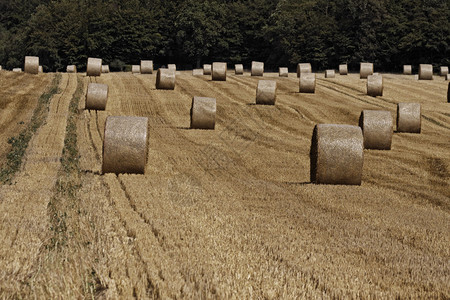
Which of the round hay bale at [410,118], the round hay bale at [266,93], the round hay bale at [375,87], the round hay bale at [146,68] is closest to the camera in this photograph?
the round hay bale at [410,118]

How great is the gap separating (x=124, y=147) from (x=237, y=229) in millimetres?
5483

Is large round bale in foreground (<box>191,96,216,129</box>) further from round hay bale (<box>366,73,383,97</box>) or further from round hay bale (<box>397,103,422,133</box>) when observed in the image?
round hay bale (<box>366,73,383,97</box>)

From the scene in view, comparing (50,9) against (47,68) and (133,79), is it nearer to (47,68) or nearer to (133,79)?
(47,68)

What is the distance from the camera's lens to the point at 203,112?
75.9ft

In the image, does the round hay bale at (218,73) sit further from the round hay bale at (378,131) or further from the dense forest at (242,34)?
the dense forest at (242,34)

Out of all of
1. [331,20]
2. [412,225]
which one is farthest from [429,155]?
[331,20]

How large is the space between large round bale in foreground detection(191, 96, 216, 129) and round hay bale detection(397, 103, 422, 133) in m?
7.24

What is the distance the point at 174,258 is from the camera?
22.8 ft

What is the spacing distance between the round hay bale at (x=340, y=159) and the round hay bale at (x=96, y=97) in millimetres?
15501

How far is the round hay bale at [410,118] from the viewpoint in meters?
23.8

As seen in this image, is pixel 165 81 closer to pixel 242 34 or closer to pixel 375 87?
pixel 375 87

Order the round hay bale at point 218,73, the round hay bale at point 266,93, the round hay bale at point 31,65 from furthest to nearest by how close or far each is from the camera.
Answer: the round hay bale at point 31,65, the round hay bale at point 218,73, the round hay bale at point 266,93

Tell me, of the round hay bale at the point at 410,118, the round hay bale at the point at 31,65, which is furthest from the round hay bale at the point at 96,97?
the round hay bale at the point at 31,65

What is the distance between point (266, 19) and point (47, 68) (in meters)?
36.7
